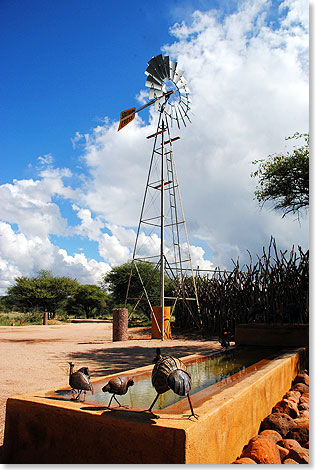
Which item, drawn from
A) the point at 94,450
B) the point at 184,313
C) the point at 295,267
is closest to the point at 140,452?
the point at 94,450

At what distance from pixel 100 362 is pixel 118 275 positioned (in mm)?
24949

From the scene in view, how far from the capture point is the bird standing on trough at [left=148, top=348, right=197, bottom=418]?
87.4 inches

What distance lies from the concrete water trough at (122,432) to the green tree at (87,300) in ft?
131

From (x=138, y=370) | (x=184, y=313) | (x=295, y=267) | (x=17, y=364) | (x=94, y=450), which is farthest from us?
(x=184, y=313)

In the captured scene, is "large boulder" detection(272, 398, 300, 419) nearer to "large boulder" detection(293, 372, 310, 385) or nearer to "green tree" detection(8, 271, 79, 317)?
"large boulder" detection(293, 372, 310, 385)

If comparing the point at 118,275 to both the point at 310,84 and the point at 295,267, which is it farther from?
the point at 310,84

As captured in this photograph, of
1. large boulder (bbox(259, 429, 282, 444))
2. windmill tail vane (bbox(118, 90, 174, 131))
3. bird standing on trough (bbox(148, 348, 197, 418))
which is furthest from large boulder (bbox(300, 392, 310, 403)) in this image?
windmill tail vane (bbox(118, 90, 174, 131))

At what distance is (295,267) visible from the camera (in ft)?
34.1

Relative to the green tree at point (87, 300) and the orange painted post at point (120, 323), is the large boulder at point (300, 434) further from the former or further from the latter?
the green tree at point (87, 300)

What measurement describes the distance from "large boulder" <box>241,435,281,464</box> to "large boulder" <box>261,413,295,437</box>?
0.58 metres

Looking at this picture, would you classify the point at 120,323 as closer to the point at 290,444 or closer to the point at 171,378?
the point at 290,444

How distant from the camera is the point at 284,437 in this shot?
3.34 meters

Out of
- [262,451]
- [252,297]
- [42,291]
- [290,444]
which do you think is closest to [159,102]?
[252,297]

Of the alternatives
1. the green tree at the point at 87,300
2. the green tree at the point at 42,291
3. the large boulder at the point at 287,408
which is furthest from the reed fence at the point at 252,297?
the green tree at the point at 87,300
